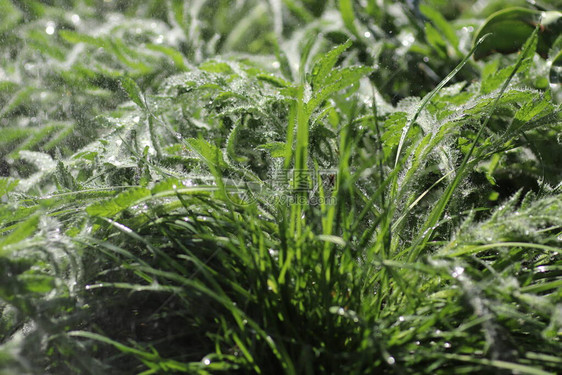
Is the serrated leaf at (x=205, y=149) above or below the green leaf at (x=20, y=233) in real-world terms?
above

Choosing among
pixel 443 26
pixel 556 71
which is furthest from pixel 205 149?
pixel 443 26

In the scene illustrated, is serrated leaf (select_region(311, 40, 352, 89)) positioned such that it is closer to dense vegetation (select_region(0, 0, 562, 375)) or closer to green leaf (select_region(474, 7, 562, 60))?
dense vegetation (select_region(0, 0, 562, 375))

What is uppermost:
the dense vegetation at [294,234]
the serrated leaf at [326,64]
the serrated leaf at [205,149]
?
the serrated leaf at [326,64]

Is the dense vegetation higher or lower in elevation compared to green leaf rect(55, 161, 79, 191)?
lower

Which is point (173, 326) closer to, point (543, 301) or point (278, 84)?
point (543, 301)

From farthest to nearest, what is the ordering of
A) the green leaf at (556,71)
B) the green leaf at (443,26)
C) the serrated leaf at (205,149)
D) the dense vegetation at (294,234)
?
the green leaf at (443,26) → the green leaf at (556,71) → the serrated leaf at (205,149) → the dense vegetation at (294,234)

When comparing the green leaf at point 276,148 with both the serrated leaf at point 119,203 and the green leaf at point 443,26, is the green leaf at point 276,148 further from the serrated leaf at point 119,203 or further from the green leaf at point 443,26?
the green leaf at point 443,26

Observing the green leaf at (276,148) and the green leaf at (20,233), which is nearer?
the green leaf at (20,233)

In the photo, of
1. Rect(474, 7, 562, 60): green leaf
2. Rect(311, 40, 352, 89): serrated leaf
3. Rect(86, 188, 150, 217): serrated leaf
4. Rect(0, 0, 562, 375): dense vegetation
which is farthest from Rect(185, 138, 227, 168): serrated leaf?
Rect(474, 7, 562, 60): green leaf

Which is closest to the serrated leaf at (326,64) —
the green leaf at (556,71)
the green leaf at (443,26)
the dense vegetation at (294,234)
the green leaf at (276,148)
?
the dense vegetation at (294,234)
